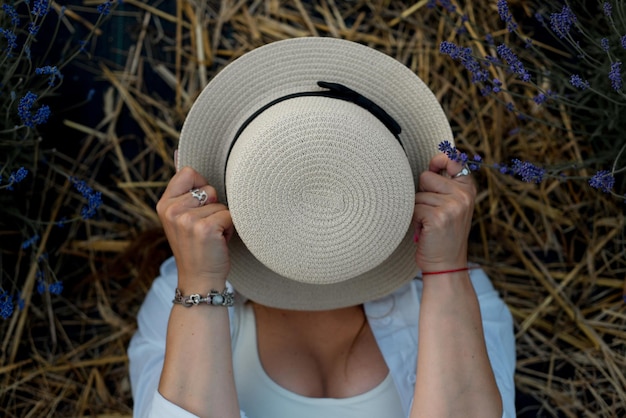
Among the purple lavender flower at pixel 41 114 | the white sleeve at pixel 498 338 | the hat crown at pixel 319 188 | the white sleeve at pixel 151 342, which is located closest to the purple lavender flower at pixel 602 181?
the hat crown at pixel 319 188

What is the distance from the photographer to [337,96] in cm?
131

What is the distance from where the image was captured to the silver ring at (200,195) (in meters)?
1.35

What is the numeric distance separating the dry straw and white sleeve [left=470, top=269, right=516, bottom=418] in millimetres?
320

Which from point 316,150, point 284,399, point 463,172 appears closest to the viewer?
point 316,150

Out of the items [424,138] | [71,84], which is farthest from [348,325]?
[71,84]

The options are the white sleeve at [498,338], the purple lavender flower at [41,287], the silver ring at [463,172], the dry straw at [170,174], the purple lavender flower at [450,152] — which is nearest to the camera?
the purple lavender flower at [450,152]

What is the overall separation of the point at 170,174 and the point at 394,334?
2.93ft

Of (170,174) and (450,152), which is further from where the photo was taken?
(170,174)

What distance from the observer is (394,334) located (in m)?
1.72

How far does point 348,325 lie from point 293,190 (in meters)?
0.64

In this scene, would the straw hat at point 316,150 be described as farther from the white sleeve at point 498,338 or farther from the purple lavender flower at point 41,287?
the purple lavender flower at point 41,287

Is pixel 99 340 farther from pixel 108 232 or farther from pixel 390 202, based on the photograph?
pixel 390 202

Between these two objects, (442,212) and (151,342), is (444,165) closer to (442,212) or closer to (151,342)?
(442,212)

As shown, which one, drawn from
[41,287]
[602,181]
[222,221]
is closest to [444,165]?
[602,181]
